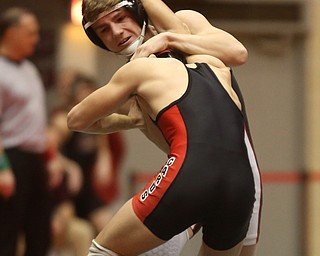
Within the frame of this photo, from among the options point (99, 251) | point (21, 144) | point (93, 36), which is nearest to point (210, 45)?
point (93, 36)

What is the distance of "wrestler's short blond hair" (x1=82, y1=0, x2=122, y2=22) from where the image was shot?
13.8ft

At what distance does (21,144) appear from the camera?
21.8ft

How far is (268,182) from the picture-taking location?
9023 mm

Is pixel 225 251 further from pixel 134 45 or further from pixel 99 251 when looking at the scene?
pixel 134 45

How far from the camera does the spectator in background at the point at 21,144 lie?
6.55 meters

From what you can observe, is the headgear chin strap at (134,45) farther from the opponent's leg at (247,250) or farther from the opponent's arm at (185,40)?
the opponent's leg at (247,250)

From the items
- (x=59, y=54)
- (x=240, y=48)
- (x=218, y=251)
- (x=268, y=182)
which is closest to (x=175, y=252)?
(x=218, y=251)

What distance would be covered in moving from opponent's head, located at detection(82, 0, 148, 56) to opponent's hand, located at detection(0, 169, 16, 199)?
7.38 feet

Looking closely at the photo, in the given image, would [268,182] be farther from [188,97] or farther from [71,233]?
[188,97]

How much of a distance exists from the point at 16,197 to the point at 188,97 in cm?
291

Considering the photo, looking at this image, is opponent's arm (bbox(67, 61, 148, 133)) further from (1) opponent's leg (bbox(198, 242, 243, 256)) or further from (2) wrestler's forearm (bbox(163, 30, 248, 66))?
(1) opponent's leg (bbox(198, 242, 243, 256))

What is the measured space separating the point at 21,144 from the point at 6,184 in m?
0.33

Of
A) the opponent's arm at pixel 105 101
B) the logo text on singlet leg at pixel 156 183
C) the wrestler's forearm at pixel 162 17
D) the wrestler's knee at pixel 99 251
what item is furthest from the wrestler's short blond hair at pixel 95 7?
the wrestler's knee at pixel 99 251

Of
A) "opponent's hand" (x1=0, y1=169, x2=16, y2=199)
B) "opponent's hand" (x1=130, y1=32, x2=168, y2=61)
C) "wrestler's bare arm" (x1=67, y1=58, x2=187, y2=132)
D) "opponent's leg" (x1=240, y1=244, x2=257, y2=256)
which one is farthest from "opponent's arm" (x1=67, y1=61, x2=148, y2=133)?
"opponent's hand" (x1=0, y1=169, x2=16, y2=199)
